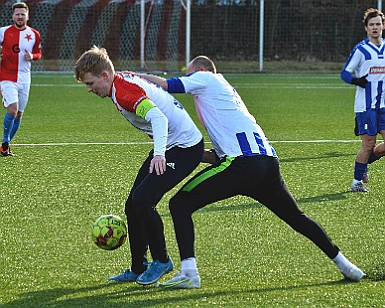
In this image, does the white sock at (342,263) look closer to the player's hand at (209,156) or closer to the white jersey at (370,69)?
the player's hand at (209,156)

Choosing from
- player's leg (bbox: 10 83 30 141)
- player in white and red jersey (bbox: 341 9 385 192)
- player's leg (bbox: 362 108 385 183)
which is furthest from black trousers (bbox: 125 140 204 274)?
player's leg (bbox: 10 83 30 141)

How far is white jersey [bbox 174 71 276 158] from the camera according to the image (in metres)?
4.99

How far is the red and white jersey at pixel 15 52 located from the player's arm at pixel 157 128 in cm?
679

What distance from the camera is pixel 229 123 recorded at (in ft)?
16.4

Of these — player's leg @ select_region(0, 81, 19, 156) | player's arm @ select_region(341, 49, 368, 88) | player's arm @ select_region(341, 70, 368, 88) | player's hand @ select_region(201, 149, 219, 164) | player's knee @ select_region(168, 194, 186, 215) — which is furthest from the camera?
player's leg @ select_region(0, 81, 19, 156)

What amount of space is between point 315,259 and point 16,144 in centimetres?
705

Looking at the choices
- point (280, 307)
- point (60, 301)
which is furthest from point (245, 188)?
point (60, 301)

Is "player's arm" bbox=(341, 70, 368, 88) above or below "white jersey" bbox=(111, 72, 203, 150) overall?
below

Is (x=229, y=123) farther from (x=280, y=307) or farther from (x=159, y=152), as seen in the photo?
(x=280, y=307)

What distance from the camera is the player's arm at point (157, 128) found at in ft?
15.9

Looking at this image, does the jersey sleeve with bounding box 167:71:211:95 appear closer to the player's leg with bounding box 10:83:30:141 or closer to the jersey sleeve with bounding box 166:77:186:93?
the jersey sleeve with bounding box 166:77:186:93

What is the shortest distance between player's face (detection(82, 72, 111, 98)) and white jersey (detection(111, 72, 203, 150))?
6 cm

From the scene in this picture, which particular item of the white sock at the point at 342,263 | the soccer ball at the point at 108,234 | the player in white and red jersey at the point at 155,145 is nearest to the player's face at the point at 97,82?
the player in white and red jersey at the point at 155,145

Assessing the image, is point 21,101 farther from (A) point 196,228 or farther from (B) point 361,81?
(A) point 196,228
